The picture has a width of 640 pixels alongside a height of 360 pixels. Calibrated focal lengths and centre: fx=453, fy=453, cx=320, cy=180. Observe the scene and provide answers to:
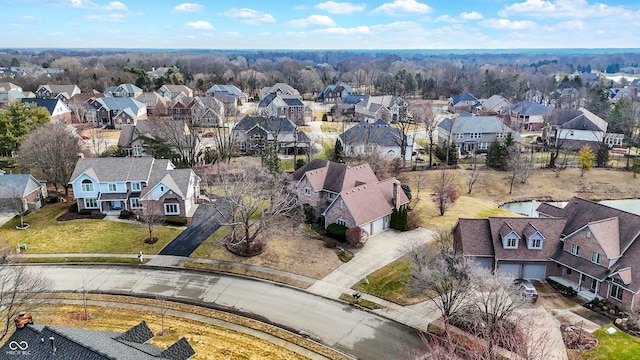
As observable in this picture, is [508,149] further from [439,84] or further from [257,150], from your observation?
[439,84]

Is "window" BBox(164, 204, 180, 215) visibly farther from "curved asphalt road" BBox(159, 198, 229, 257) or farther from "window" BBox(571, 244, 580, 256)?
"window" BBox(571, 244, 580, 256)

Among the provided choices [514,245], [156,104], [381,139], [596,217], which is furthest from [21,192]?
[156,104]

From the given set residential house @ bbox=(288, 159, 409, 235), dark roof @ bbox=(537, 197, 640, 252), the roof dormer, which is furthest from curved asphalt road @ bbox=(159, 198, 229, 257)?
dark roof @ bbox=(537, 197, 640, 252)

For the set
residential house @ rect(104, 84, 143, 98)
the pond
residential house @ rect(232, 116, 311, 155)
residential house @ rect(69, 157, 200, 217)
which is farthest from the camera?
residential house @ rect(104, 84, 143, 98)

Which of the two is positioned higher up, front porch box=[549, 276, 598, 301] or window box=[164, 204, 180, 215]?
window box=[164, 204, 180, 215]

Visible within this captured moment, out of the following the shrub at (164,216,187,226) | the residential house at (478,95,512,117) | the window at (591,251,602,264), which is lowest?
the shrub at (164,216,187,226)

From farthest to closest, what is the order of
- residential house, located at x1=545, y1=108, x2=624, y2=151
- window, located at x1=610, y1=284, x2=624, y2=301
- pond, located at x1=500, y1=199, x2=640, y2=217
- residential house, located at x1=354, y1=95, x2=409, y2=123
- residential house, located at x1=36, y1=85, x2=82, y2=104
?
1. residential house, located at x1=36, y1=85, x2=82, y2=104
2. residential house, located at x1=354, y1=95, x2=409, y2=123
3. residential house, located at x1=545, y1=108, x2=624, y2=151
4. pond, located at x1=500, y1=199, x2=640, y2=217
5. window, located at x1=610, y1=284, x2=624, y2=301

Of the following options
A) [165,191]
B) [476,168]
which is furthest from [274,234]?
[476,168]

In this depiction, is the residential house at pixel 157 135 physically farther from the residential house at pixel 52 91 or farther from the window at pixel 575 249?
the residential house at pixel 52 91
